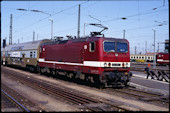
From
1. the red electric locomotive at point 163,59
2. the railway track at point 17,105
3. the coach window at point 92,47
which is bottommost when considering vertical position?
the railway track at point 17,105

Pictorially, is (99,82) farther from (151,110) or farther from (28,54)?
(28,54)

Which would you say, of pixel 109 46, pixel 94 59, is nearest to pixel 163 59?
pixel 109 46

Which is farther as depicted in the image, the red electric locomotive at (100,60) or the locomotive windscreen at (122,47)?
the locomotive windscreen at (122,47)

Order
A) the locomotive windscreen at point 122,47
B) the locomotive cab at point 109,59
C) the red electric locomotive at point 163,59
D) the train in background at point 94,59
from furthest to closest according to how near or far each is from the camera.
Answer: the red electric locomotive at point 163,59
the locomotive windscreen at point 122,47
the train in background at point 94,59
the locomotive cab at point 109,59

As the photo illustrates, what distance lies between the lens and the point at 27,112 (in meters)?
8.66

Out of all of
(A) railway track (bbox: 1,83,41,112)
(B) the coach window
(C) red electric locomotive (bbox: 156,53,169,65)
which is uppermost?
(B) the coach window

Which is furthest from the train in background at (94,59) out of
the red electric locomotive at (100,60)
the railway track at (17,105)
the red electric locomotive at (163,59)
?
the red electric locomotive at (163,59)

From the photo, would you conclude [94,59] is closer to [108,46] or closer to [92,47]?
[92,47]

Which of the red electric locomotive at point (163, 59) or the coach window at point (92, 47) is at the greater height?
the coach window at point (92, 47)

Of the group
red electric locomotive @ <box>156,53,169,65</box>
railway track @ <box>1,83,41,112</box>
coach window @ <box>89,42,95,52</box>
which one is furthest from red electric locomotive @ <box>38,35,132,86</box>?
red electric locomotive @ <box>156,53,169,65</box>

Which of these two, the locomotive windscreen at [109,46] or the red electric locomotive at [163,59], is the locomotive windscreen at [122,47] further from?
the red electric locomotive at [163,59]

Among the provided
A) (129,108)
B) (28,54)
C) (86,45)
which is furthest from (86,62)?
(28,54)

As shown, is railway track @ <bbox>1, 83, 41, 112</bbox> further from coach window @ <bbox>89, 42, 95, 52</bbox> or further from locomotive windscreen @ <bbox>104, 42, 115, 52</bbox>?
locomotive windscreen @ <bbox>104, 42, 115, 52</bbox>

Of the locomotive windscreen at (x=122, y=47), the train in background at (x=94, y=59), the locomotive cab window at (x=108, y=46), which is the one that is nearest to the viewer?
the train in background at (x=94, y=59)
